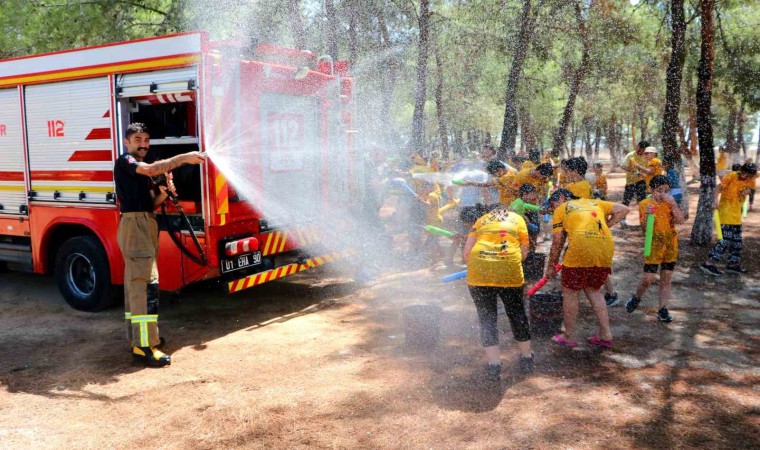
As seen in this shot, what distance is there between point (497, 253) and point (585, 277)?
1032 mm

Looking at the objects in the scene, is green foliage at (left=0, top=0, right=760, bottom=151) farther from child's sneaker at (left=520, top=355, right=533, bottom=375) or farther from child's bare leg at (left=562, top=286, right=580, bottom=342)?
child's sneaker at (left=520, top=355, right=533, bottom=375)

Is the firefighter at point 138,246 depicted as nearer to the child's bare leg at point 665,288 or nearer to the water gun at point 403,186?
the child's bare leg at point 665,288

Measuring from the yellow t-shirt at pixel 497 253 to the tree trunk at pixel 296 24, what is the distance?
916 cm

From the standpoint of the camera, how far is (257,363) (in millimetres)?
5094

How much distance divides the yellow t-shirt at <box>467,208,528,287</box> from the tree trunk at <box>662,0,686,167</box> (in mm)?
7660

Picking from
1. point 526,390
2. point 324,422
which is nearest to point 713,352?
point 526,390

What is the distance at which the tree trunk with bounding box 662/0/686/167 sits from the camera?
1030 centimetres

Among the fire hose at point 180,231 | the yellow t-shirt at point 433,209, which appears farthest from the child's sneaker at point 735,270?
the fire hose at point 180,231

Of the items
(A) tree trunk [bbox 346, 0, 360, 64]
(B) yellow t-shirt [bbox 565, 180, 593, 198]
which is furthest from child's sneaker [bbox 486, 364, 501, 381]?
(A) tree trunk [bbox 346, 0, 360, 64]

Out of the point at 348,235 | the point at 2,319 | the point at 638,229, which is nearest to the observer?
the point at 2,319

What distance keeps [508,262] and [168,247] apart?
3.29 meters

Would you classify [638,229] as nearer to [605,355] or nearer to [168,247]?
[605,355]

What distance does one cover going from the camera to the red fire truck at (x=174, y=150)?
555cm

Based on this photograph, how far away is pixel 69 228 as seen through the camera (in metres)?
6.67
